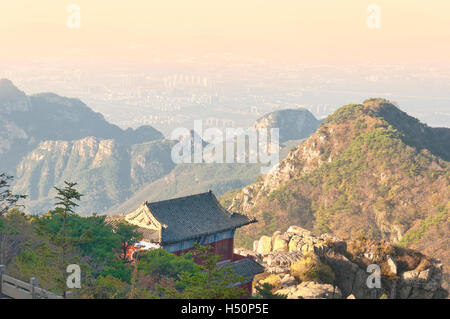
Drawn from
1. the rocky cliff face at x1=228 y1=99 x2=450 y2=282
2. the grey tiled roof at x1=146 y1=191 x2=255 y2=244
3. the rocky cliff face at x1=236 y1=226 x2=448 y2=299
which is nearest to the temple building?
the grey tiled roof at x1=146 y1=191 x2=255 y2=244

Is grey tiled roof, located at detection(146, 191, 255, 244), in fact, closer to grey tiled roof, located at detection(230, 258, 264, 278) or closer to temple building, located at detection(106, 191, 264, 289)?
temple building, located at detection(106, 191, 264, 289)

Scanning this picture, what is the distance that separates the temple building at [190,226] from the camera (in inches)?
1736

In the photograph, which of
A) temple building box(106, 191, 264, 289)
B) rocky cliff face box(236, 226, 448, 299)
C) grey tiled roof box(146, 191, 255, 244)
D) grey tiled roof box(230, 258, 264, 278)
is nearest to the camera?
rocky cliff face box(236, 226, 448, 299)

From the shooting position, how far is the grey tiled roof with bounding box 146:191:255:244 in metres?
45.1

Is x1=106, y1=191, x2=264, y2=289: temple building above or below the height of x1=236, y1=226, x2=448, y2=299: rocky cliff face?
above

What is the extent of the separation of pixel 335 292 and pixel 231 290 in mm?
12880

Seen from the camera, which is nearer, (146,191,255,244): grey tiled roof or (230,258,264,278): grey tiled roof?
(230,258,264,278): grey tiled roof

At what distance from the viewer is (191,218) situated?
4738 cm

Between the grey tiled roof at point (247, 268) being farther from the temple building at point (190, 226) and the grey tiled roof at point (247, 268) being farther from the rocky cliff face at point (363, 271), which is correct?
the rocky cliff face at point (363, 271)

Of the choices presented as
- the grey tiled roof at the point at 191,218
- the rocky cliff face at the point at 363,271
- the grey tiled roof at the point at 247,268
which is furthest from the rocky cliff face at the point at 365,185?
the grey tiled roof at the point at 247,268

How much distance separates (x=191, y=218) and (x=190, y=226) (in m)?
1.14

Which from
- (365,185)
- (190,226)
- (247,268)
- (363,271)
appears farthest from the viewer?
(365,185)

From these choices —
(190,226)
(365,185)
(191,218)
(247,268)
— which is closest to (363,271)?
(247,268)

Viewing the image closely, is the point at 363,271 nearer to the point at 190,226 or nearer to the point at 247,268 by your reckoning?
the point at 247,268
